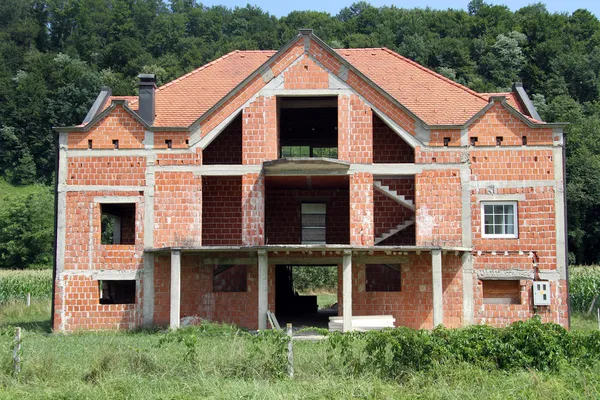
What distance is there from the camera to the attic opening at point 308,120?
30.4 metres

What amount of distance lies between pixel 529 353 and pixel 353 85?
Result: 46.0 feet

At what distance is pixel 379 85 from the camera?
1220 inches

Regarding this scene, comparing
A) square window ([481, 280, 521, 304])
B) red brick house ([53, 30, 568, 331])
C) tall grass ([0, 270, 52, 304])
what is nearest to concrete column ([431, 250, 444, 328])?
red brick house ([53, 30, 568, 331])

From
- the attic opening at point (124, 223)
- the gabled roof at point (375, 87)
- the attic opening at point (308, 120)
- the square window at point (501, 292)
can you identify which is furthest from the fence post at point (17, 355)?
the square window at point (501, 292)

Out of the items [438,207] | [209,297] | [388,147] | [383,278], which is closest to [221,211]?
[209,297]

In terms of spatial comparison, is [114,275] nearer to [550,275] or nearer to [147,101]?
[147,101]

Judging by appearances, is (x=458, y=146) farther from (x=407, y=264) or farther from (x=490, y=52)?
(x=490, y=52)

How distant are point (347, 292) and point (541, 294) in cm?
713

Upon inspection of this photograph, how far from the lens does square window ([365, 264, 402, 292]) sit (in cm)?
3091

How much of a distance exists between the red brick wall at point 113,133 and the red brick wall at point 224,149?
11.6 ft

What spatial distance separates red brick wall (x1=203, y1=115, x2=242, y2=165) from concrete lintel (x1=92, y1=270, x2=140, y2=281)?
19.3 feet

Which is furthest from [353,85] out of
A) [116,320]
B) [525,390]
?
[525,390]

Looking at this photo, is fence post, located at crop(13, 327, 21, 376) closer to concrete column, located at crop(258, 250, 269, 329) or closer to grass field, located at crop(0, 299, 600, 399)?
grass field, located at crop(0, 299, 600, 399)

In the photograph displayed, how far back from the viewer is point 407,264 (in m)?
29.1
